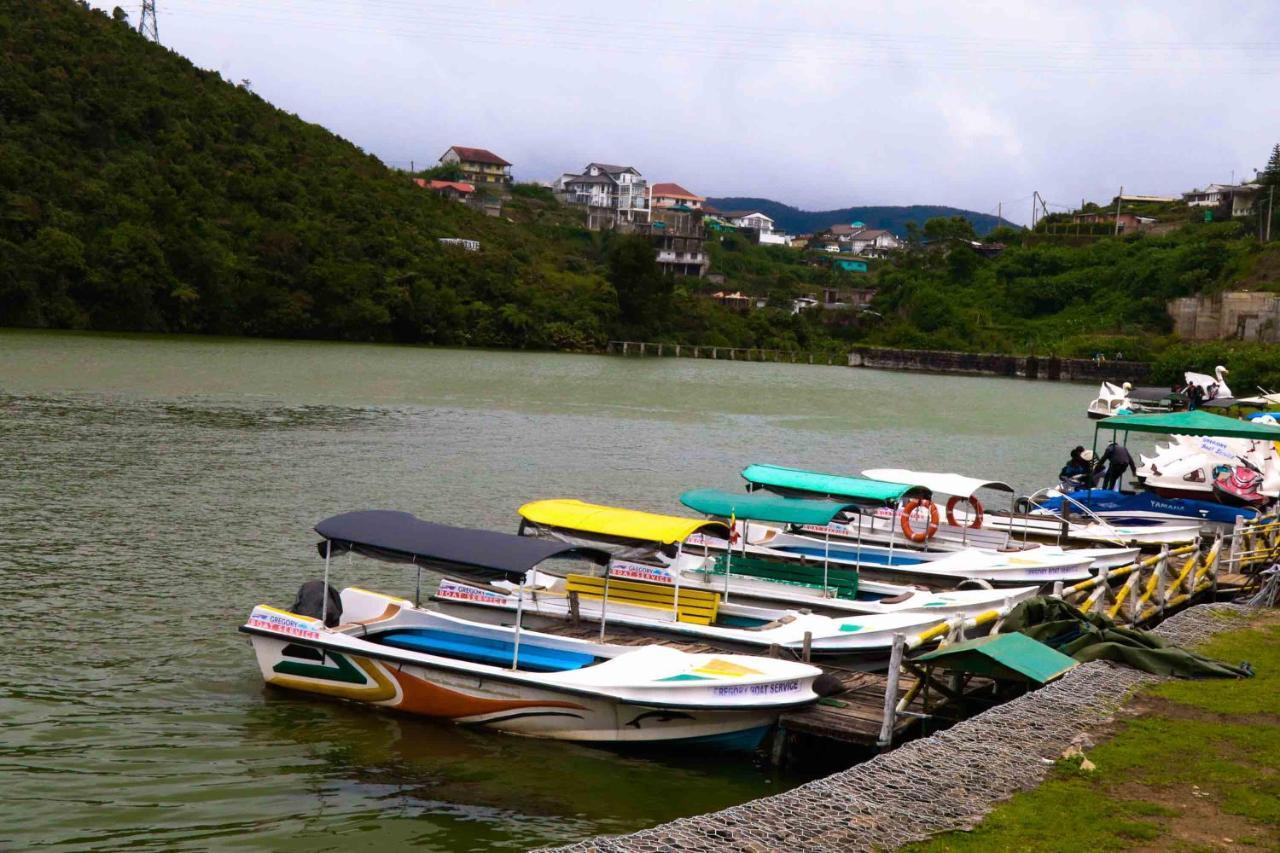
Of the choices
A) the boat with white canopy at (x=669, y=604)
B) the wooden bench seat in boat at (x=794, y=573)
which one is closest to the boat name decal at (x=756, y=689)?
the boat with white canopy at (x=669, y=604)

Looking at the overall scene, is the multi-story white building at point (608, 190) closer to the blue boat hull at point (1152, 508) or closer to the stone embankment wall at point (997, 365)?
the stone embankment wall at point (997, 365)

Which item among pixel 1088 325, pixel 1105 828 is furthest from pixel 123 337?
pixel 1088 325

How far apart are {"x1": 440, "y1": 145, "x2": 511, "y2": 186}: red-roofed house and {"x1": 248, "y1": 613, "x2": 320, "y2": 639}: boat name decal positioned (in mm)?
150200

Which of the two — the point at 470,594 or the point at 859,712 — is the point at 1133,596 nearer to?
the point at 859,712

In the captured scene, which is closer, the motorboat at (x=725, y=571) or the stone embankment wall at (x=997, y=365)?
the motorboat at (x=725, y=571)

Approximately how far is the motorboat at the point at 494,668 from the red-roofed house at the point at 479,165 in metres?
150

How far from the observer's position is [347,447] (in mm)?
36906

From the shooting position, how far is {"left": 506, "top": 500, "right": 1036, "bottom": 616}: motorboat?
16078mm

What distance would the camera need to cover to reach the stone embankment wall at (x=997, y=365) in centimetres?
10338

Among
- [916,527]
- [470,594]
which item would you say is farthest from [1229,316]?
[470,594]

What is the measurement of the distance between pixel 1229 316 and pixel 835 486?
95500 mm

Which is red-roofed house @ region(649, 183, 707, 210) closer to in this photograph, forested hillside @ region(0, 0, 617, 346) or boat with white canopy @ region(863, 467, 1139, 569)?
forested hillside @ region(0, 0, 617, 346)

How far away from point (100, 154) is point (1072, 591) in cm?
8626

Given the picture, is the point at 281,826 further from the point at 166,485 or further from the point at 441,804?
the point at 166,485
